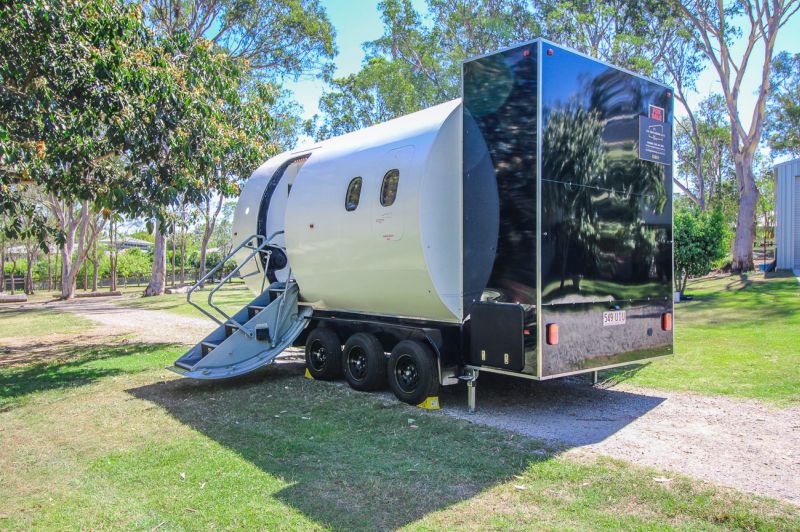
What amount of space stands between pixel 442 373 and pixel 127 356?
855cm

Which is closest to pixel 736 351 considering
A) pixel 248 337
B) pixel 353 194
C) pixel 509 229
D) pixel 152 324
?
pixel 509 229

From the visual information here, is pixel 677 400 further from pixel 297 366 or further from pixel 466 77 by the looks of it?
pixel 297 366

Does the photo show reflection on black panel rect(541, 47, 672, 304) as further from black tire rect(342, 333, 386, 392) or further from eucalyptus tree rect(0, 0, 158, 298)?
eucalyptus tree rect(0, 0, 158, 298)

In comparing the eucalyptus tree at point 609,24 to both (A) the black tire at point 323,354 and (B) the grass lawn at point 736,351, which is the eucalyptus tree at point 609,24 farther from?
(A) the black tire at point 323,354

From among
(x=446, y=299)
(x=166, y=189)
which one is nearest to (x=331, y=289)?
(x=446, y=299)

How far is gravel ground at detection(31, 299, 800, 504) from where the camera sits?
555 centimetres

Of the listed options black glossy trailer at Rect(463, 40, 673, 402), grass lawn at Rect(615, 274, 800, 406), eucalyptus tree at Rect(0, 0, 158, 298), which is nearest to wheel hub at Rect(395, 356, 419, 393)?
black glossy trailer at Rect(463, 40, 673, 402)

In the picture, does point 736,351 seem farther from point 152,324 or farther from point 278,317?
point 152,324

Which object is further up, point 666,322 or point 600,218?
point 600,218

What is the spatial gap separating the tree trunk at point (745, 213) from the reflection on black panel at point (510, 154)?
26536 mm

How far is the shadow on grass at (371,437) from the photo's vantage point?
5.11 m

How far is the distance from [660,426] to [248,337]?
5.97 meters

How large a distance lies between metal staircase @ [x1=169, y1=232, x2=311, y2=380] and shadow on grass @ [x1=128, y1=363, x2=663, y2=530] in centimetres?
36

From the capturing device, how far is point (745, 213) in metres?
29.4
